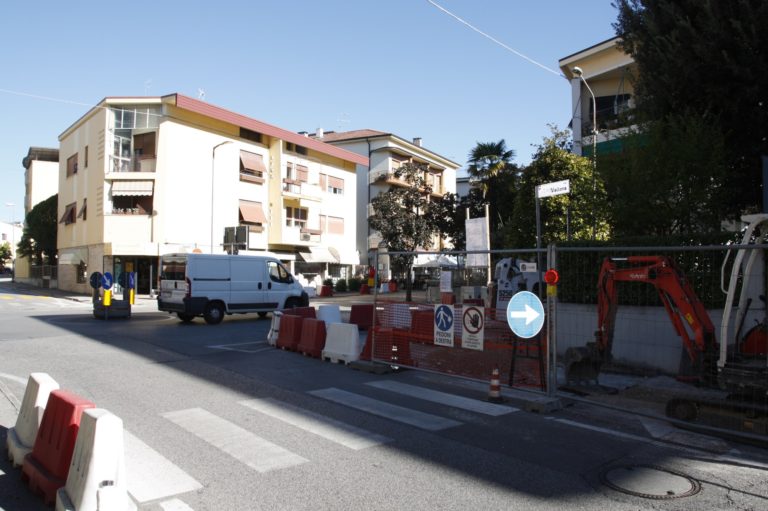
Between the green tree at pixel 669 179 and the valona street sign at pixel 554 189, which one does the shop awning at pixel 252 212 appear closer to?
the green tree at pixel 669 179

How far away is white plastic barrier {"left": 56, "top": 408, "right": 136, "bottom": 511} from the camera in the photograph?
3.62 meters

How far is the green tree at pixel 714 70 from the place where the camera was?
9.63 meters

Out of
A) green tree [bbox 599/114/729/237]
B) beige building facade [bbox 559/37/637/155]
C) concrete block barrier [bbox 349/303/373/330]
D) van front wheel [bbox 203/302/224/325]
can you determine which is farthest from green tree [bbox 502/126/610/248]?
van front wheel [bbox 203/302/224/325]

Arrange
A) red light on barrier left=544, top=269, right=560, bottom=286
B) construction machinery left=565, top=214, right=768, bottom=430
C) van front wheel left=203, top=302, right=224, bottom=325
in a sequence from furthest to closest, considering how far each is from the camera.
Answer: van front wheel left=203, top=302, right=224, bottom=325 → red light on barrier left=544, top=269, right=560, bottom=286 → construction machinery left=565, top=214, right=768, bottom=430

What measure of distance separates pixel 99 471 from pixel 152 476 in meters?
1.29

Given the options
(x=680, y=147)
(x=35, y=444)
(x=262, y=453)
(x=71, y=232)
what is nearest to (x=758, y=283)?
(x=680, y=147)

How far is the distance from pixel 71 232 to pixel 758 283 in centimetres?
4035

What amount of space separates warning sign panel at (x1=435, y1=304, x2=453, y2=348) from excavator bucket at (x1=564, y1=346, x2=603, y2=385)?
5.81 ft

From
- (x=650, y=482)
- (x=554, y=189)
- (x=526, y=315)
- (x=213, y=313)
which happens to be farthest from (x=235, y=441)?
(x=213, y=313)

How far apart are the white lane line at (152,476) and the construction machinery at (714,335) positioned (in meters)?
5.59

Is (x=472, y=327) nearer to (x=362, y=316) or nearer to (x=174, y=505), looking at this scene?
(x=174, y=505)

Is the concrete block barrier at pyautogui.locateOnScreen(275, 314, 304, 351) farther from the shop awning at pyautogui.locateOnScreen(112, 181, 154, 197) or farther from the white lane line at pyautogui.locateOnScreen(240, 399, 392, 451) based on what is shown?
the shop awning at pyautogui.locateOnScreen(112, 181, 154, 197)

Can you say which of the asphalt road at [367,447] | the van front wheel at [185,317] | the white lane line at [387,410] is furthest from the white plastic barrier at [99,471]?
the van front wheel at [185,317]

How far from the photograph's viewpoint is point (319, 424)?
6594 mm
